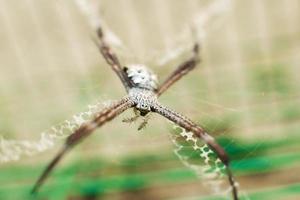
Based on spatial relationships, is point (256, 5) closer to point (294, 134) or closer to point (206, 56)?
point (206, 56)

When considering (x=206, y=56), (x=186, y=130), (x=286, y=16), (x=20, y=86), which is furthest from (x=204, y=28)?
(x=186, y=130)

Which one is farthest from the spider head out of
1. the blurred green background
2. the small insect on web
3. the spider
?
the blurred green background

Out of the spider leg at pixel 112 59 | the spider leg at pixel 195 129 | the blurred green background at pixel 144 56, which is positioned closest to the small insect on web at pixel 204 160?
the spider leg at pixel 195 129

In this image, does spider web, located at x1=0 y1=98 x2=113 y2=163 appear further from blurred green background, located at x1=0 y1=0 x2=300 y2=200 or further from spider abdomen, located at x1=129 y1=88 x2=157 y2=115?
blurred green background, located at x1=0 y1=0 x2=300 y2=200

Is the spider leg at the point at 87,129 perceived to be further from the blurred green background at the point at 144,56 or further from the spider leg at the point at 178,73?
the blurred green background at the point at 144,56

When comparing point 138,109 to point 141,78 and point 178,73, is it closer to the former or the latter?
point 141,78

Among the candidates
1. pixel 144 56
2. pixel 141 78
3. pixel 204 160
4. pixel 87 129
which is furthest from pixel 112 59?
pixel 144 56
